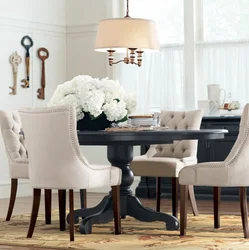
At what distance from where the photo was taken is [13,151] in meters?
5.69

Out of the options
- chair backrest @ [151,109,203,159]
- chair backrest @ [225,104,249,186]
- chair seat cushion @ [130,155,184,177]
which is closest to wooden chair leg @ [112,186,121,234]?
chair backrest @ [225,104,249,186]

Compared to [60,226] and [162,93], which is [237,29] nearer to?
[162,93]

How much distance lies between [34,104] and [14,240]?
347cm

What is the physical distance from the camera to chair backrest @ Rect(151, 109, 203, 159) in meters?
5.94

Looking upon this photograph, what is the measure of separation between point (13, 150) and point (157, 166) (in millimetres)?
1148

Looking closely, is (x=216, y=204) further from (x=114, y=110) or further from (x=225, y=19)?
(x=225, y=19)

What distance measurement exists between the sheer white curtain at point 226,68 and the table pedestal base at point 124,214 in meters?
2.67

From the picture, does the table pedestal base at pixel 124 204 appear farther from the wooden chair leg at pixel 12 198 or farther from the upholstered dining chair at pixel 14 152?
the wooden chair leg at pixel 12 198

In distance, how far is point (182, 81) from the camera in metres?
7.80

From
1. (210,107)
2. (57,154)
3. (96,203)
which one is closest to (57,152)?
(57,154)

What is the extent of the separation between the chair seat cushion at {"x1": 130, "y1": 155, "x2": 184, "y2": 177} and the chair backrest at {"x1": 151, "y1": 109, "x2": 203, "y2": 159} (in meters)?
0.30

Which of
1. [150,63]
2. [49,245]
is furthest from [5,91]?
[49,245]

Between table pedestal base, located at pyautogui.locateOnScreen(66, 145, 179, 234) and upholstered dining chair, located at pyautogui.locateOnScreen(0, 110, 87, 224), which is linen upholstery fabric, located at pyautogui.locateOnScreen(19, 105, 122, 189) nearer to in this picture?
table pedestal base, located at pyautogui.locateOnScreen(66, 145, 179, 234)

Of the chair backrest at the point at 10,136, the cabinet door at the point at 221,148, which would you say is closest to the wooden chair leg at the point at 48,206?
the chair backrest at the point at 10,136
